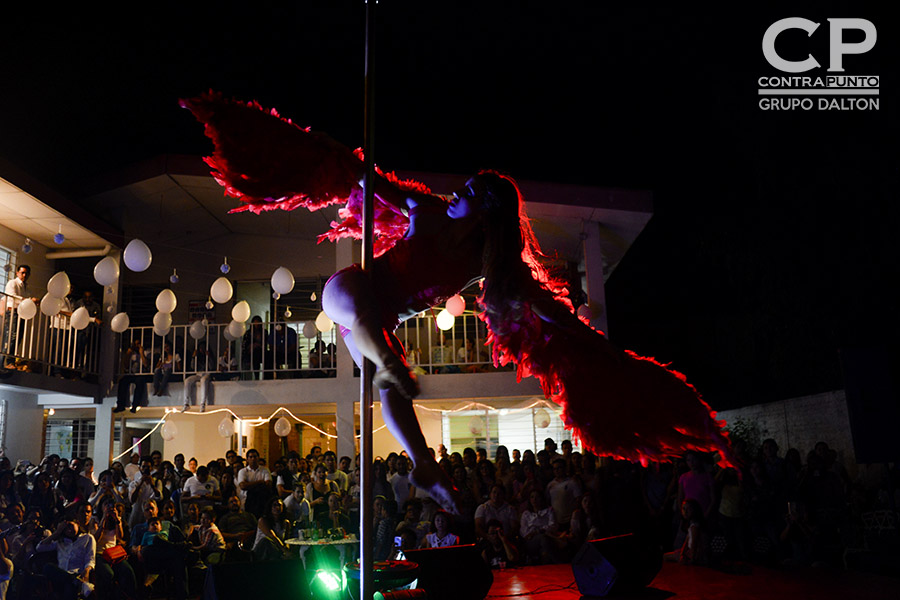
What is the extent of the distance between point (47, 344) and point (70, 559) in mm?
4923

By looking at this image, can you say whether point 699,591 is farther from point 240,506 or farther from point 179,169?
point 179,169

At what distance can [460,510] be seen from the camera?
1.60m

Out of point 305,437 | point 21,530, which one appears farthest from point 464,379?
point 305,437

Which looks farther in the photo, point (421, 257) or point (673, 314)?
point (673, 314)

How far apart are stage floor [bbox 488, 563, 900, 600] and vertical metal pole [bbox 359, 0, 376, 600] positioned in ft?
12.5

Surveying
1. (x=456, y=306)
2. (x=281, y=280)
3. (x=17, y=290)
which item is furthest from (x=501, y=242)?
(x=17, y=290)

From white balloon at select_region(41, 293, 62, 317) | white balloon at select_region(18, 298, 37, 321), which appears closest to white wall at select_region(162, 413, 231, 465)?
white balloon at select_region(18, 298, 37, 321)

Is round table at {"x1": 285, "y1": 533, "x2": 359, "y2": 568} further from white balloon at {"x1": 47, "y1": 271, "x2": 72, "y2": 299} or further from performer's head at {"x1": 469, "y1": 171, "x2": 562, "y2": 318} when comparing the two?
performer's head at {"x1": 469, "y1": 171, "x2": 562, "y2": 318}

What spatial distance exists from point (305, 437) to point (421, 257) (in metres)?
14.2

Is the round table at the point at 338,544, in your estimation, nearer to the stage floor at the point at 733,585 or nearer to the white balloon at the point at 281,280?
the stage floor at the point at 733,585

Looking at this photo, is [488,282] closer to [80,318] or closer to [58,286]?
[58,286]

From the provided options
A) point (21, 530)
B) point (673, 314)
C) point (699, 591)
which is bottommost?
point (699, 591)

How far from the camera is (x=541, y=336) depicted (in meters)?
1.87

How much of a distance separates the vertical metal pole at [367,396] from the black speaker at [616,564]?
142 inches
